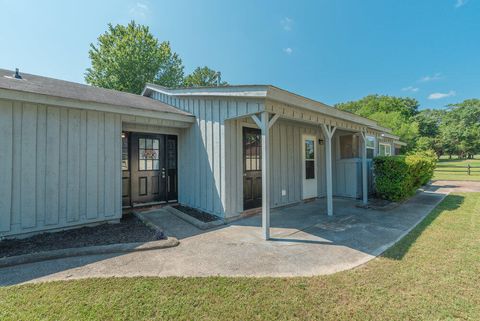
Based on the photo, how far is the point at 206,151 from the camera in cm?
555

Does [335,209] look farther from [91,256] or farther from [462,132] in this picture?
[462,132]

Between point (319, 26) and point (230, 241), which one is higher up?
point (319, 26)

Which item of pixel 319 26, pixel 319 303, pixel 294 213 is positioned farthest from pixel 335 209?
pixel 319 26

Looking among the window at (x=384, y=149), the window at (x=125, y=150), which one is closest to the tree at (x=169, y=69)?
the window at (x=125, y=150)

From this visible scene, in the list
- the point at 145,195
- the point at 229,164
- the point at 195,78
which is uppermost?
the point at 195,78

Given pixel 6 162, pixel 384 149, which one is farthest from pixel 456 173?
pixel 6 162

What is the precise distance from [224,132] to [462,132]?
4582 centimetres

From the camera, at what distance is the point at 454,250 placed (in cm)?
338

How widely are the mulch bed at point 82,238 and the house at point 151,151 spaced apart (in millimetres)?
254

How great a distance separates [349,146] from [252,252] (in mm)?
6775

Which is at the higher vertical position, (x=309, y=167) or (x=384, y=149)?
(x=384, y=149)

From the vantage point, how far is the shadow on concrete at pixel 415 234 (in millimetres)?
3314

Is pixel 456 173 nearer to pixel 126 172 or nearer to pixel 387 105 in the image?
pixel 387 105

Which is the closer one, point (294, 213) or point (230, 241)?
point (230, 241)
